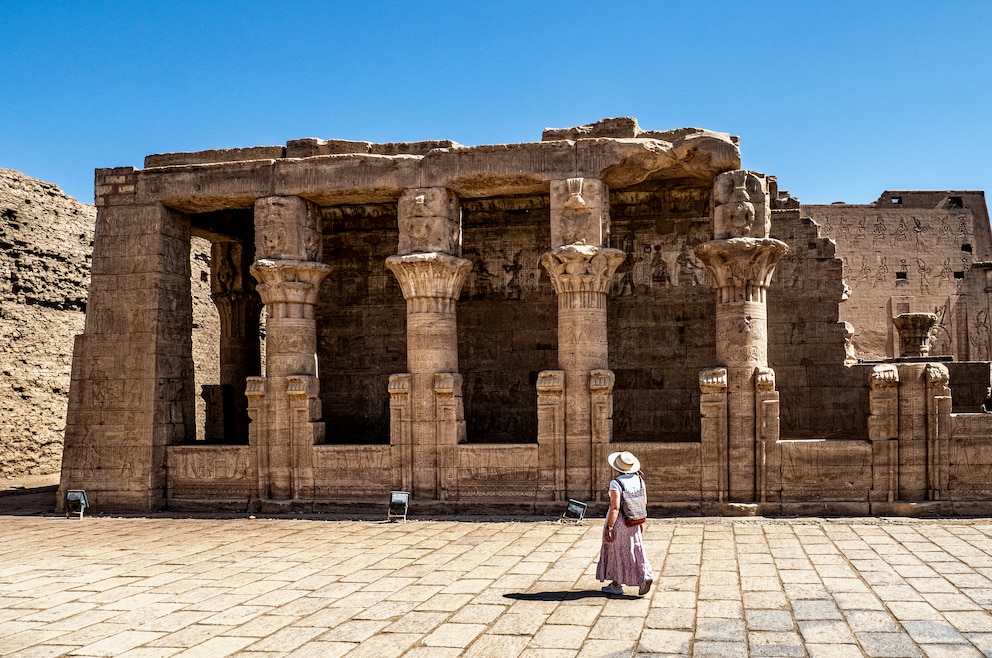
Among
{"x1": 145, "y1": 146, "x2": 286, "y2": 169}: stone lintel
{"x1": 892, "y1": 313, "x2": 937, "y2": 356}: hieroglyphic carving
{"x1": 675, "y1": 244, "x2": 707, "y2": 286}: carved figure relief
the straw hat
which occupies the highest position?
{"x1": 145, "y1": 146, "x2": 286, "y2": 169}: stone lintel

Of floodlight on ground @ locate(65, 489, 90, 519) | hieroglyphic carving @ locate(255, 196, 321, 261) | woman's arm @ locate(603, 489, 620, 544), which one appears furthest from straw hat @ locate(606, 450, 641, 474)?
floodlight on ground @ locate(65, 489, 90, 519)

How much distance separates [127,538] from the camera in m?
10.3

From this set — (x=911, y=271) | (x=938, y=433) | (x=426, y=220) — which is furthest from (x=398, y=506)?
(x=911, y=271)

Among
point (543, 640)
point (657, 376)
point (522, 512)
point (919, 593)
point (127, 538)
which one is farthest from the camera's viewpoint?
point (657, 376)

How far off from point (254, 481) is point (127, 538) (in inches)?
90.1

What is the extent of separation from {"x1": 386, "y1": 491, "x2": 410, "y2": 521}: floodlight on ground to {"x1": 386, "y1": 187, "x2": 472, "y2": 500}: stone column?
510 millimetres

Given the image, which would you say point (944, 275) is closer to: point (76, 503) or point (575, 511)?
point (575, 511)

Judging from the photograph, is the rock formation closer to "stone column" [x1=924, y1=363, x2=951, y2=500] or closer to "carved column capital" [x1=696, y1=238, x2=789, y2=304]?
"carved column capital" [x1=696, y1=238, x2=789, y2=304]

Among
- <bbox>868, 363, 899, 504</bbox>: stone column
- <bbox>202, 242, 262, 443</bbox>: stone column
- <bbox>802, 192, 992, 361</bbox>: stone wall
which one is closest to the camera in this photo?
<bbox>868, 363, 899, 504</bbox>: stone column

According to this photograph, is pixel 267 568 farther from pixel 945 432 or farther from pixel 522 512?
pixel 945 432

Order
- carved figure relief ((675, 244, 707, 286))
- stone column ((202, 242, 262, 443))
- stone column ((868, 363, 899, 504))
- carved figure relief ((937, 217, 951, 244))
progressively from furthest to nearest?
carved figure relief ((937, 217, 951, 244)), stone column ((202, 242, 262, 443)), carved figure relief ((675, 244, 707, 286)), stone column ((868, 363, 899, 504))

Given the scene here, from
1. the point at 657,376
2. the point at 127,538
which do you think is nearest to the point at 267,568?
the point at 127,538

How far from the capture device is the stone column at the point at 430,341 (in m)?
11.8

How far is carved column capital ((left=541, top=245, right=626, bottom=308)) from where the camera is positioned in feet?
38.0
